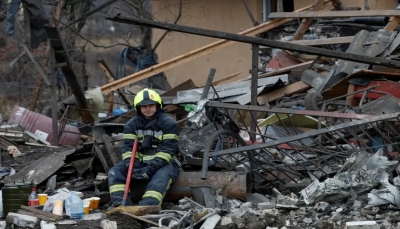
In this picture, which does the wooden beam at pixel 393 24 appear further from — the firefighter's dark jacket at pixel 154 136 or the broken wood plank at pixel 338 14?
the firefighter's dark jacket at pixel 154 136

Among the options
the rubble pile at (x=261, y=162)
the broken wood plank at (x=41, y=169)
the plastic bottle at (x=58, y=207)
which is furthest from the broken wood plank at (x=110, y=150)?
the plastic bottle at (x=58, y=207)

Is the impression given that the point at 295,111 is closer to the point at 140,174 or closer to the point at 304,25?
the point at 140,174

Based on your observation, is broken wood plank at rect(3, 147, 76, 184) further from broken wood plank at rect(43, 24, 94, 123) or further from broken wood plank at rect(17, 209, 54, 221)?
broken wood plank at rect(43, 24, 94, 123)

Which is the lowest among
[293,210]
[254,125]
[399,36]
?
[293,210]

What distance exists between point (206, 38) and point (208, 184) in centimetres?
1092

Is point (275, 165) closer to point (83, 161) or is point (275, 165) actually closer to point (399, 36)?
point (83, 161)

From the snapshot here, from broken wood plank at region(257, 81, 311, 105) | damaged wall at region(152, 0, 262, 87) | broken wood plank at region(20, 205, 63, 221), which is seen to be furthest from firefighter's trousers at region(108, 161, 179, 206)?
damaged wall at region(152, 0, 262, 87)

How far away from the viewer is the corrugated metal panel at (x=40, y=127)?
12531 millimetres

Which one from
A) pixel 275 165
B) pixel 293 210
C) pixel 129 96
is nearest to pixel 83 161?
pixel 275 165

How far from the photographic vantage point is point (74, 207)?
791 centimetres

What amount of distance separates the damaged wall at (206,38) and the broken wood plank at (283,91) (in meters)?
4.99

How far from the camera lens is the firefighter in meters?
8.34

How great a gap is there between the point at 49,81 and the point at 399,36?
519 cm

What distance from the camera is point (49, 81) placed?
38.8 feet
